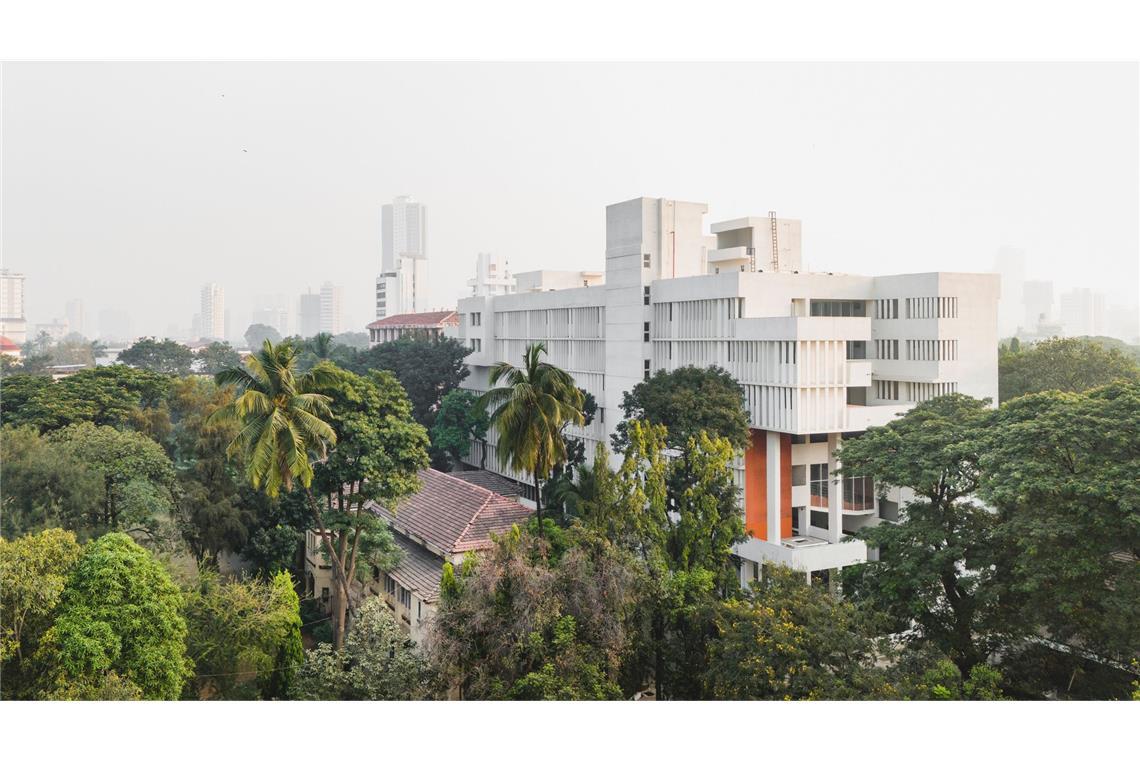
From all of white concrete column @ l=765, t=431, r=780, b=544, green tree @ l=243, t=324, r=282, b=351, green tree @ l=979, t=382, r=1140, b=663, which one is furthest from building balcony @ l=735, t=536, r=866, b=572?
green tree @ l=243, t=324, r=282, b=351

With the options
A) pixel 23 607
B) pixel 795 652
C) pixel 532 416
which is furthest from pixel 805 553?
pixel 23 607

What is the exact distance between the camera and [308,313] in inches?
1690

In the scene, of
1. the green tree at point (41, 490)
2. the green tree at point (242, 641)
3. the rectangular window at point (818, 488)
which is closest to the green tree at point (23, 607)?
the green tree at point (242, 641)

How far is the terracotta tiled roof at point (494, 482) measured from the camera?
26622 mm

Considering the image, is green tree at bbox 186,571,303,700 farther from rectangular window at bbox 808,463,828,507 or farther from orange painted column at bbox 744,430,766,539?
rectangular window at bbox 808,463,828,507

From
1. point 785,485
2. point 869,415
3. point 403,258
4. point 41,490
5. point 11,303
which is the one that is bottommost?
point 785,485

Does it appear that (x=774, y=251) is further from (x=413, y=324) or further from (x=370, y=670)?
(x=413, y=324)

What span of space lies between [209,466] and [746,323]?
12567mm

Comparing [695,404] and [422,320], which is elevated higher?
[422,320]

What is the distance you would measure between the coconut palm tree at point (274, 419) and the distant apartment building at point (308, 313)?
26.0 meters

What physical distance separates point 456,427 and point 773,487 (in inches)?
549

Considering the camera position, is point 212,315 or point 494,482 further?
point 212,315

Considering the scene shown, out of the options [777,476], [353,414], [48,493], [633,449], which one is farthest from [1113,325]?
[48,493]

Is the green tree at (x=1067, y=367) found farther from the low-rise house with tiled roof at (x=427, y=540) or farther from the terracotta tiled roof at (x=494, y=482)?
the low-rise house with tiled roof at (x=427, y=540)
